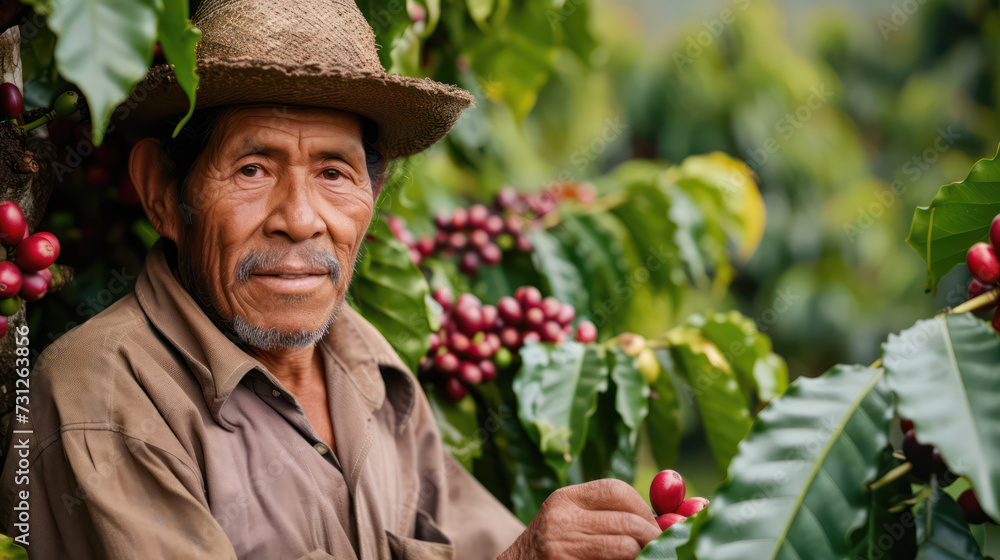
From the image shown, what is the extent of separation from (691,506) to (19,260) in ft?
A: 4.03

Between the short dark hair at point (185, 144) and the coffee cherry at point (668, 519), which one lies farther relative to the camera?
the short dark hair at point (185, 144)

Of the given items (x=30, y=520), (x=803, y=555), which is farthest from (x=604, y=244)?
(x=30, y=520)

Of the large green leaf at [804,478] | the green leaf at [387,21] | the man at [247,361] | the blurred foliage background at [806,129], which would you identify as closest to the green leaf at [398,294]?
the man at [247,361]

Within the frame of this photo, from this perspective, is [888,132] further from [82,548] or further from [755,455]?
[82,548]

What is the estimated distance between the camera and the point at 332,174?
4.73 feet

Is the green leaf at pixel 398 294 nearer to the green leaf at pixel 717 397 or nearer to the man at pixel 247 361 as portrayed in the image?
the man at pixel 247 361

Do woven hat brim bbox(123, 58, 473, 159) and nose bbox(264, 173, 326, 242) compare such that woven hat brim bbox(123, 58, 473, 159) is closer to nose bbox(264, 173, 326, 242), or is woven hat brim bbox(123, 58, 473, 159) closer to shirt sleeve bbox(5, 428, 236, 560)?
nose bbox(264, 173, 326, 242)

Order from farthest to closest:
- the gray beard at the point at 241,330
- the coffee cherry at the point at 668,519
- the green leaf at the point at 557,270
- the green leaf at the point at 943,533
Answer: the green leaf at the point at 557,270 < the gray beard at the point at 241,330 < the coffee cherry at the point at 668,519 < the green leaf at the point at 943,533

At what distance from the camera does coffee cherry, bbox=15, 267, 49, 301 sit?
1.26 meters

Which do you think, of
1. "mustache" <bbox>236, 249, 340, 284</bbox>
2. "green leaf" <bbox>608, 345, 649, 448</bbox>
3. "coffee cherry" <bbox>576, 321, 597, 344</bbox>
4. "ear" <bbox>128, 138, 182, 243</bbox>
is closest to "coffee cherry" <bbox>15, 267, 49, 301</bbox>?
"ear" <bbox>128, 138, 182, 243</bbox>

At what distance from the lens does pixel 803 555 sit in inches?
34.8

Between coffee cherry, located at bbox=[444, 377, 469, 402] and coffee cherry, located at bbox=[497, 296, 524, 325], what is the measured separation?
8.8 inches

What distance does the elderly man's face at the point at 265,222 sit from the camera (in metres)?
1.33

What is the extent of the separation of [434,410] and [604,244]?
2.63 feet
